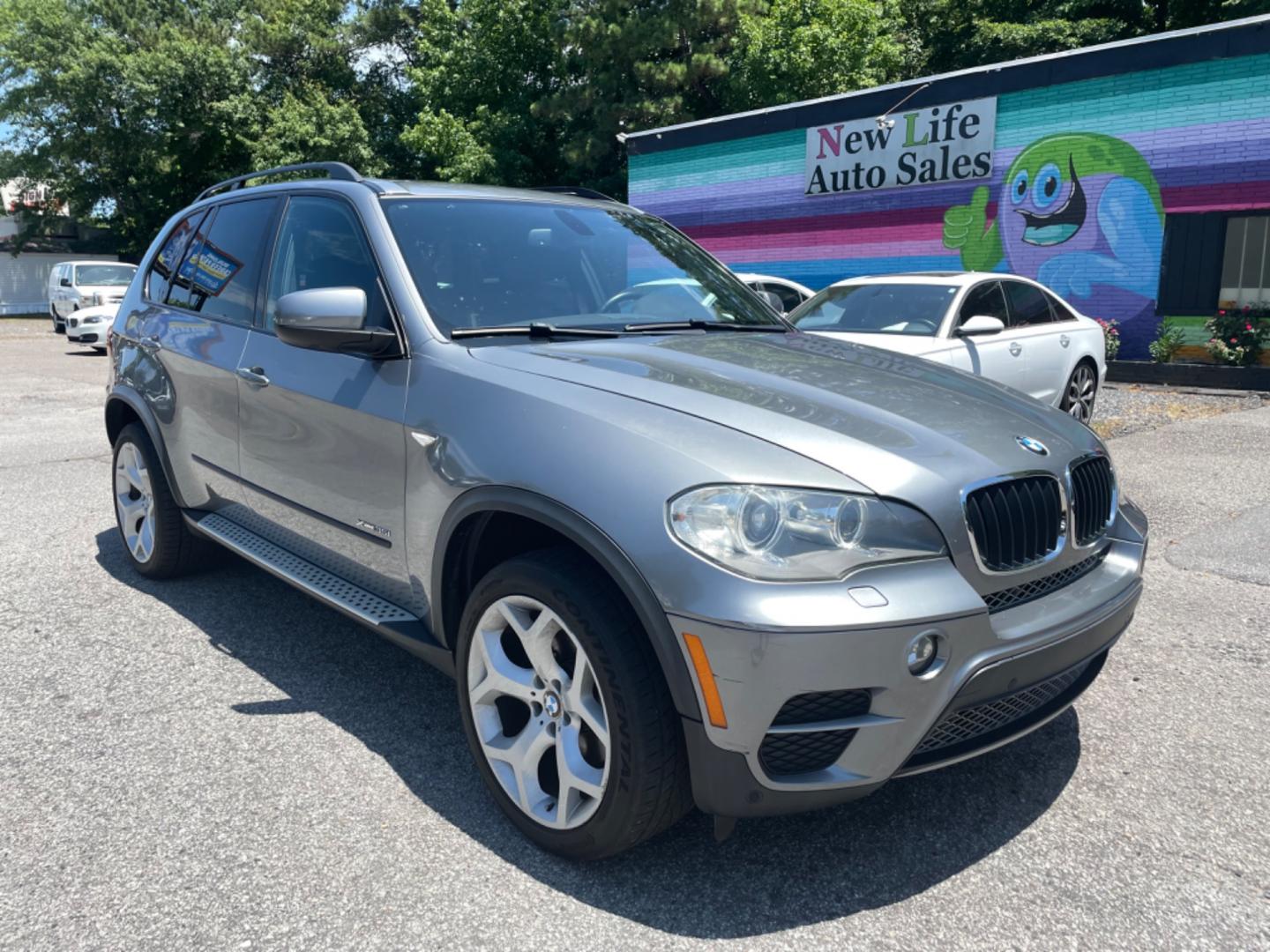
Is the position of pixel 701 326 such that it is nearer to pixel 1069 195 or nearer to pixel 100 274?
pixel 1069 195

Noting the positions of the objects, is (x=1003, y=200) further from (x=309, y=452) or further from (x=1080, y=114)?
(x=309, y=452)

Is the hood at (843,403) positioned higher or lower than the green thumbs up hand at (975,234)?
lower

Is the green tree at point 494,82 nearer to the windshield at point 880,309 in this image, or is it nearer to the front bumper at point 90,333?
the front bumper at point 90,333

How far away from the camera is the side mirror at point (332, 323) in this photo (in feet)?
9.77

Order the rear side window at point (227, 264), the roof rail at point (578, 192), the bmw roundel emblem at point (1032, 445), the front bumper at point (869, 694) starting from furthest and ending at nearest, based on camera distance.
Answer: the roof rail at point (578, 192)
the rear side window at point (227, 264)
the bmw roundel emblem at point (1032, 445)
the front bumper at point (869, 694)

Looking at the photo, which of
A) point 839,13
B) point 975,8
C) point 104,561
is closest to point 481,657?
point 104,561

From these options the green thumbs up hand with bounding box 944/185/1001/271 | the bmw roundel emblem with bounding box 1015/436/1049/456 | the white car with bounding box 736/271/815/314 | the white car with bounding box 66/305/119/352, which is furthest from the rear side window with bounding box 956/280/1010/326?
the white car with bounding box 66/305/119/352

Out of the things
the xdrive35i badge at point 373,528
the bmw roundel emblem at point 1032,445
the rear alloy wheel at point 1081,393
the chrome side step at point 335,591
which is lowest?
the rear alloy wheel at point 1081,393

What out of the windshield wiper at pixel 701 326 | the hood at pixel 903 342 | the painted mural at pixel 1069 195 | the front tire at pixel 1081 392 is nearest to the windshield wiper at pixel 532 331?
the windshield wiper at pixel 701 326

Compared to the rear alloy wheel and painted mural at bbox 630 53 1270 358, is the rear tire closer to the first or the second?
the rear alloy wheel

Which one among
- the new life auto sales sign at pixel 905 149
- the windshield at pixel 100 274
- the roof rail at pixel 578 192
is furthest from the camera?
the windshield at pixel 100 274

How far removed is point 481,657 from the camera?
8.87ft

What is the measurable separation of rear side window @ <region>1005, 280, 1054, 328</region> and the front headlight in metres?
7.25

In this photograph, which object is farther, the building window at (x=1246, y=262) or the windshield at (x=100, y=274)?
the windshield at (x=100, y=274)
